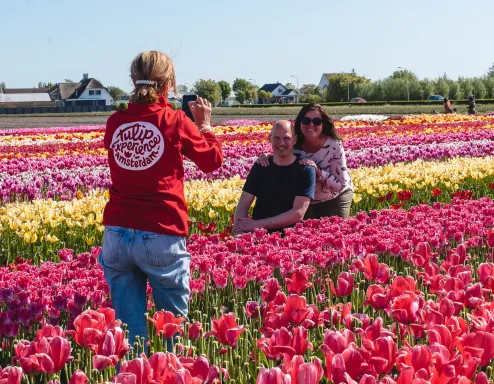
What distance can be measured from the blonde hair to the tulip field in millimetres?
1053

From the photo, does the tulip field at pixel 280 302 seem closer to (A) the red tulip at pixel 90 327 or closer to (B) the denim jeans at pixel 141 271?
(A) the red tulip at pixel 90 327

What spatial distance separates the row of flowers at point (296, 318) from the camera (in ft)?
7.61

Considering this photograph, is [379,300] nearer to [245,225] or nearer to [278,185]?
[245,225]

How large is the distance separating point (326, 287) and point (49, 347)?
7.31ft

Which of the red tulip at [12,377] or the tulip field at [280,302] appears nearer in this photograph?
the red tulip at [12,377]

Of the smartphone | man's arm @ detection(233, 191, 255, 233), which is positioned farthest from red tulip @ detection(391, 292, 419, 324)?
man's arm @ detection(233, 191, 255, 233)

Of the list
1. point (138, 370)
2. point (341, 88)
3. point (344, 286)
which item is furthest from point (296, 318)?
point (341, 88)

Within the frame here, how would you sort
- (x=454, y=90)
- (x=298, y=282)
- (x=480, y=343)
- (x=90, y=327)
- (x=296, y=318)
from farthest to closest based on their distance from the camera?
A: (x=454, y=90) < (x=298, y=282) < (x=296, y=318) < (x=90, y=327) < (x=480, y=343)

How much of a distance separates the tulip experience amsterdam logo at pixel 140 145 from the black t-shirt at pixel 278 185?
9.45ft

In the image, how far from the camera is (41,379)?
3.26 m

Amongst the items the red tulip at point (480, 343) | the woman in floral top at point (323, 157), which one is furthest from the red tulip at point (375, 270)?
the woman in floral top at point (323, 157)

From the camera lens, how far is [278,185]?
6.48 metres

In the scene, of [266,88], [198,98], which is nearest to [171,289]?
[198,98]

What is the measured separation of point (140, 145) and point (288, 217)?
2.79 metres
